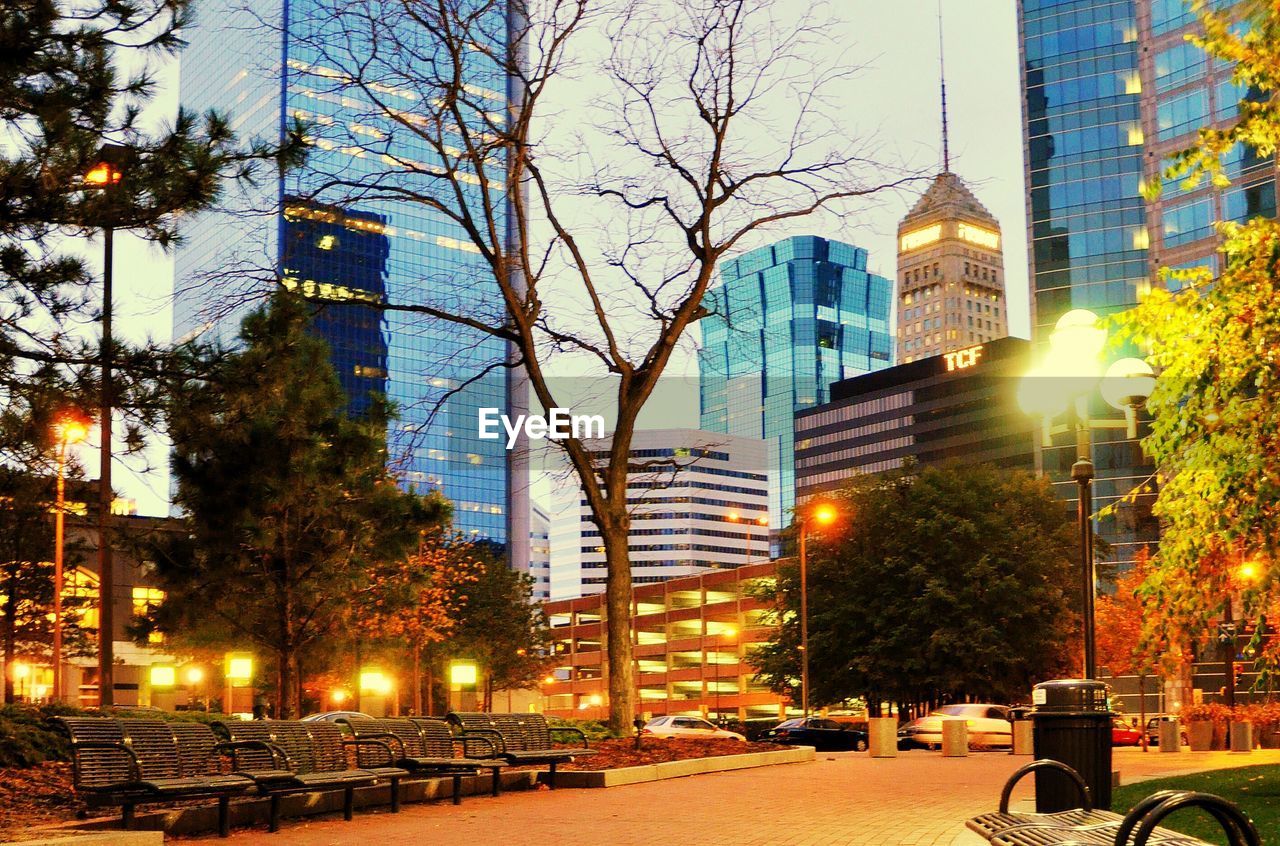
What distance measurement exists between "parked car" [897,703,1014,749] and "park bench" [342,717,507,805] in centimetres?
3012

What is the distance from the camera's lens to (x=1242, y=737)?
38500mm

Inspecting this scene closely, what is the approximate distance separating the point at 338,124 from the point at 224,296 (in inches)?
145

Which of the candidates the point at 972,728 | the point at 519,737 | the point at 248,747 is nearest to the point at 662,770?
the point at 519,737

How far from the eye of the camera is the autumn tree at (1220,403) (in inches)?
498

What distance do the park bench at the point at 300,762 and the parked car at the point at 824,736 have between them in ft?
115

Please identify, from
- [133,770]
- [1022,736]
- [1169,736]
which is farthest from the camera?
[1169,736]

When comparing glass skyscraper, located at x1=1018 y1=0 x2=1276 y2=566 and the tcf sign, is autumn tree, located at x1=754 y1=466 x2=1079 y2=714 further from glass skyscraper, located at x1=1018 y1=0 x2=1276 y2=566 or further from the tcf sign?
the tcf sign

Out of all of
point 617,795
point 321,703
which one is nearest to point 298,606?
point 617,795

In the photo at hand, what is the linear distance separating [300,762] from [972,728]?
34141 millimetres

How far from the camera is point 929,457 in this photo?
17775 cm

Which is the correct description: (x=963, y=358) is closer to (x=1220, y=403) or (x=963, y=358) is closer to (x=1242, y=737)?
(x=1242, y=737)

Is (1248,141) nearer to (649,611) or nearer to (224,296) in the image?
(224,296)

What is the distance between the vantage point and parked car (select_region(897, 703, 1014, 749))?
4572 centimetres

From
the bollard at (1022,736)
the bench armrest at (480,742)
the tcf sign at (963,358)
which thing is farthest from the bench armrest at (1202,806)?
the tcf sign at (963,358)
